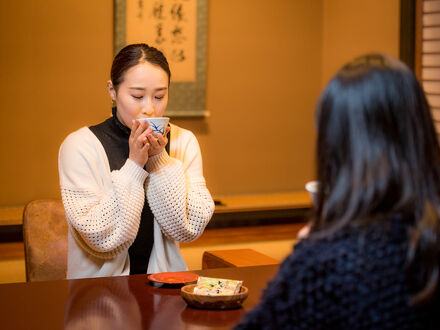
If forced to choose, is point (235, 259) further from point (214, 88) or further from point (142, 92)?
point (214, 88)

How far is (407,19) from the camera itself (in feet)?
14.1

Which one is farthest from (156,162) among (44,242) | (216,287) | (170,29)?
(170,29)

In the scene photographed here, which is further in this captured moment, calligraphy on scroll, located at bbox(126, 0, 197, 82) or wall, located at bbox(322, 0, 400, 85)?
wall, located at bbox(322, 0, 400, 85)

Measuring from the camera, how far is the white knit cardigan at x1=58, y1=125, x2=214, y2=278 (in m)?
1.97

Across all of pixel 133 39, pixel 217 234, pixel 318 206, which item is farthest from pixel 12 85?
pixel 318 206

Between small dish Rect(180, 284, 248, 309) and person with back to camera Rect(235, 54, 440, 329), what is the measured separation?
0.58 metres

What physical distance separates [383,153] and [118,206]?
123cm

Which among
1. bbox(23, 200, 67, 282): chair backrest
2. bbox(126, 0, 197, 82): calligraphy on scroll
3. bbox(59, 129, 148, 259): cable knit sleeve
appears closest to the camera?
bbox(59, 129, 148, 259): cable knit sleeve

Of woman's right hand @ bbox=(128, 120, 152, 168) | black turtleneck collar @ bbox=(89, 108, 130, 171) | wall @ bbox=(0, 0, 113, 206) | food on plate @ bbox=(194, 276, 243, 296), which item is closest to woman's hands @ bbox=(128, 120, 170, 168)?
woman's right hand @ bbox=(128, 120, 152, 168)

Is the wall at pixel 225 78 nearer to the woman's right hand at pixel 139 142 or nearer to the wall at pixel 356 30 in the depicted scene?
the wall at pixel 356 30

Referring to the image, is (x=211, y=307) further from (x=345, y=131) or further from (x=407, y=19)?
(x=407, y=19)

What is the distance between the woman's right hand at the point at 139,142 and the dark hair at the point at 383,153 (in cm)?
114

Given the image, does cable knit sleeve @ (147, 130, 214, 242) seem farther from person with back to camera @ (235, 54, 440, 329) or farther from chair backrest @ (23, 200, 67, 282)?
Result: person with back to camera @ (235, 54, 440, 329)

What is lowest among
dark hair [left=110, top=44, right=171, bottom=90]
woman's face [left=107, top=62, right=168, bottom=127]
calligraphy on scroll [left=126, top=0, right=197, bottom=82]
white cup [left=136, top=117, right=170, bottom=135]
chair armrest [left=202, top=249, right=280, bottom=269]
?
chair armrest [left=202, top=249, right=280, bottom=269]
